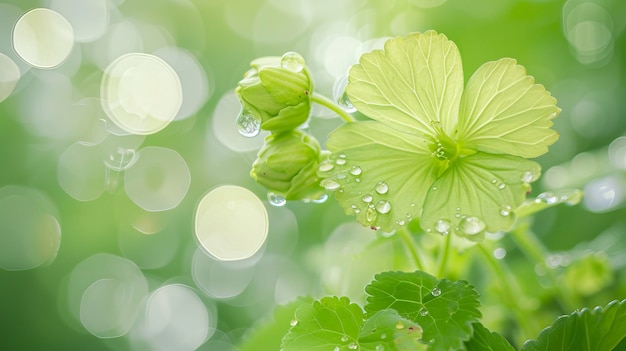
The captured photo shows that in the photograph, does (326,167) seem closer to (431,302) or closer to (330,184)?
(330,184)

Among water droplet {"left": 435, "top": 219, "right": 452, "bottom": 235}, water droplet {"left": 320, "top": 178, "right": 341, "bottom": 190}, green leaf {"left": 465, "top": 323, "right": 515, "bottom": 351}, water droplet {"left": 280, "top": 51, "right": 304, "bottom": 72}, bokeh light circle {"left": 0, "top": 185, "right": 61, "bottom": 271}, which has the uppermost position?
water droplet {"left": 280, "top": 51, "right": 304, "bottom": 72}

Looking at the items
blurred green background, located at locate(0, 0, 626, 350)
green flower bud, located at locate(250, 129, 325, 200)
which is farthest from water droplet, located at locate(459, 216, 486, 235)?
blurred green background, located at locate(0, 0, 626, 350)

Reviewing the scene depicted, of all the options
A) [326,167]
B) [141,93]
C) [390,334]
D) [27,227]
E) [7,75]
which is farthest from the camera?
[141,93]

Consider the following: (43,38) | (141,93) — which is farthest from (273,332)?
(43,38)

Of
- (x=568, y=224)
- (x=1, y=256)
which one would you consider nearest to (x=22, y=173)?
(x=1, y=256)

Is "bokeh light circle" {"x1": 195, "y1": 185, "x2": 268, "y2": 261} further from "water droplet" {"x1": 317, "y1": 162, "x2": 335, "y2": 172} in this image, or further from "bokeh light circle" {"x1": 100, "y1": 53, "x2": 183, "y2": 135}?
"water droplet" {"x1": 317, "y1": 162, "x2": 335, "y2": 172}

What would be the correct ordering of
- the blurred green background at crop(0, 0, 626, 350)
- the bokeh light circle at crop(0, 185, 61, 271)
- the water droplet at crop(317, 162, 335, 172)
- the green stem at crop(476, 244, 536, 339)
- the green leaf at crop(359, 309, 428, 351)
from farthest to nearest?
the bokeh light circle at crop(0, 185, 61, 271)
the blurred green background at crop(0, 0, 626, 350)
the green stem at crop(476, 244, 536, 339)
the water droplet at crop(317, 162, 335, 172)
the green leaf at crop(359, 309, 428, 351)
